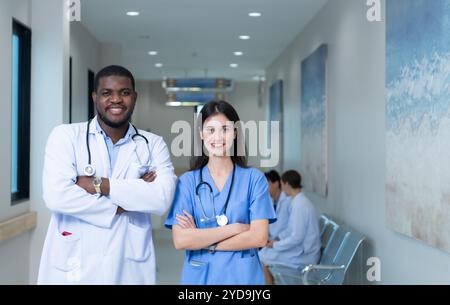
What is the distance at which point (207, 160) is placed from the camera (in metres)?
2.18

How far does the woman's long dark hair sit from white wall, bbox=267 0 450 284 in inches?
56.2

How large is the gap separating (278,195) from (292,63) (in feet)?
7.78

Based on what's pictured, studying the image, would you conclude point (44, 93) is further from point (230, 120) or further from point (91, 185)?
point (230, 120)

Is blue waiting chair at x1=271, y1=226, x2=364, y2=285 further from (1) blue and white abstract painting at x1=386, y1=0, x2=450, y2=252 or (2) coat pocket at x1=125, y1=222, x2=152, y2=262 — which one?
(2) coat pocket at x1=125, y1=222, x2=152, y2=262

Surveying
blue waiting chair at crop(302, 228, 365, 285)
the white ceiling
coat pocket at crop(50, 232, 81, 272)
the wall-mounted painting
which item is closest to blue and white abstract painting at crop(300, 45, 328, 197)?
the white ceiling

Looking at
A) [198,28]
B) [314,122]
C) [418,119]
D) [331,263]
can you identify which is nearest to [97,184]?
[418,119]

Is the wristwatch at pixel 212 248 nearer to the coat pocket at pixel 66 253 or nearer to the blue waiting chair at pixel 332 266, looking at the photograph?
the coat pocket at pixel 66 253

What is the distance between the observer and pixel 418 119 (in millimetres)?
3355

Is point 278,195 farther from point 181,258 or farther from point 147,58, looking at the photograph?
point 147,58

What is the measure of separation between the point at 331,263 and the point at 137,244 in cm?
299

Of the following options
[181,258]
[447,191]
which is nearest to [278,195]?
[181,258]

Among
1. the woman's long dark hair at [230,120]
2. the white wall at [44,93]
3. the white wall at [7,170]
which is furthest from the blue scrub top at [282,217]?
the woman's long dark hair at [230,120]

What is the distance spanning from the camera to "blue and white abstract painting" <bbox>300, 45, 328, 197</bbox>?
6.08 meters
